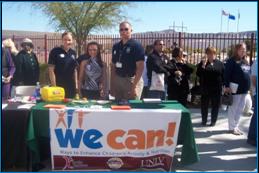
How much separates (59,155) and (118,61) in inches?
66.7

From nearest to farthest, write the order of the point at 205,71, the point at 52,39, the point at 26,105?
1. the point at 26,105
2. the point at 205,71
3. the point at 52,39

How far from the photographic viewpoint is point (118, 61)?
534cm

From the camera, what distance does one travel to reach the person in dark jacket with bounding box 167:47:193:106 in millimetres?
6598

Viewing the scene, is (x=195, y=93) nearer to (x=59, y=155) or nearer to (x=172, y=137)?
(x=172, y=137)

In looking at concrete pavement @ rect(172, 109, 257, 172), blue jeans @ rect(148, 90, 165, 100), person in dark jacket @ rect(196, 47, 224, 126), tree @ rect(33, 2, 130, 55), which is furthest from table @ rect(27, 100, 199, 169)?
tree @ rect(33, 2, 130, 55)

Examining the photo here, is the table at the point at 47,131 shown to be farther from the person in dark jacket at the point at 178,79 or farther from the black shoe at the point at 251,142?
the person in dark jacket at the point at 178,79

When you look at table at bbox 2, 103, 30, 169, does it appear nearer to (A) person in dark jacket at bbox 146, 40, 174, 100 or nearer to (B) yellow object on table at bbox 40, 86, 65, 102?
(B) yellow object on table at bbox 40, 86, 65, 102

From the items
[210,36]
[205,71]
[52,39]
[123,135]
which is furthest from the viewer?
[52,39]

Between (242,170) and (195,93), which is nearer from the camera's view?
(242,170)

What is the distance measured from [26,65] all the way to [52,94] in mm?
2191

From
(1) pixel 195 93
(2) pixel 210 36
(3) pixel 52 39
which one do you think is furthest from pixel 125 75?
(3) pixel 52 39

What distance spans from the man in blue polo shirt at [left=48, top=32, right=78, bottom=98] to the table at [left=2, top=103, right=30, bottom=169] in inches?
50.0

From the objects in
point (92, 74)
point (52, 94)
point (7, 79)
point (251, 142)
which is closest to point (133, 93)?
point (92, 74)

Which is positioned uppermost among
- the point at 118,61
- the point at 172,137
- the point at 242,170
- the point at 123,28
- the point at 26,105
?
the point at 123,28
